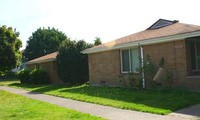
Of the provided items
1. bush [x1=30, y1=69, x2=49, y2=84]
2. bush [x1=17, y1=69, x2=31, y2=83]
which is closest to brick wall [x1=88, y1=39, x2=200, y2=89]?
bush [x1=30, y1=69, x2=49, y2=84]

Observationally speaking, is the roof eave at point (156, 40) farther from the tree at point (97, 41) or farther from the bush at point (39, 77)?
the bush at point (39, 77)

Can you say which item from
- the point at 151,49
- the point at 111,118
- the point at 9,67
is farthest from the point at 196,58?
the point at 9,67

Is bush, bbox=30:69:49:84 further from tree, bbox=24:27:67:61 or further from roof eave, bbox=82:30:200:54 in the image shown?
tree, bbox=24:27:67:61

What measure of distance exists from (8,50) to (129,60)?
17.3m

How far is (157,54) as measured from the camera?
16.1m

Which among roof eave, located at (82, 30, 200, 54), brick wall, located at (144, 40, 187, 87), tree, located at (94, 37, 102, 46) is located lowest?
brick wall, located at (144, 40, 187, 87)

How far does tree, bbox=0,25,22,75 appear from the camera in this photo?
3069 centimetres

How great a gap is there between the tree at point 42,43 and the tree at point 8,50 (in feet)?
84.6

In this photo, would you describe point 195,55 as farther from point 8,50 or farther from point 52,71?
point 8,50

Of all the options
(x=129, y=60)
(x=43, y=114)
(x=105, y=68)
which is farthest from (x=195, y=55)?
(x=43, y=114)

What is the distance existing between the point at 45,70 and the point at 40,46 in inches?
1117

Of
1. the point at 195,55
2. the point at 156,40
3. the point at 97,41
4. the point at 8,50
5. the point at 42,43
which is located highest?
the point at 42,43

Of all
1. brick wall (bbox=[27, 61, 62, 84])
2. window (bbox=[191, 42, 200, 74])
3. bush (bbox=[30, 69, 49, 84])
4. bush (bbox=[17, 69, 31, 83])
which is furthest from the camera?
bush (bbox=[17, 69, 31, 83])

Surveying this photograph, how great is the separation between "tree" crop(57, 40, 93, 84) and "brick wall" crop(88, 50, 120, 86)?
2.63 m
